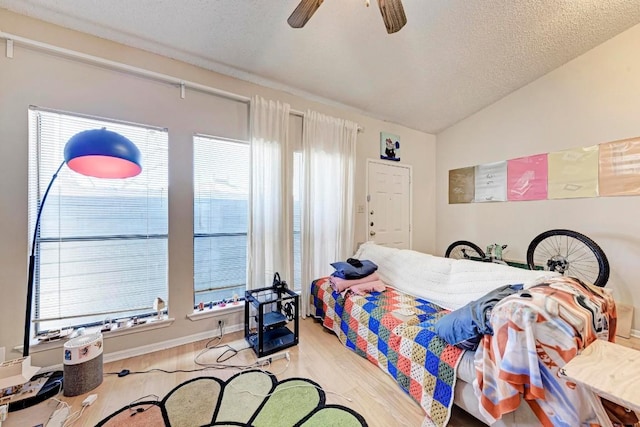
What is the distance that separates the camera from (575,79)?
2922 millimetres

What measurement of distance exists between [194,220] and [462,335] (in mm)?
2377

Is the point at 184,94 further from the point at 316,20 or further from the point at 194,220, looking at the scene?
the point at 316,20

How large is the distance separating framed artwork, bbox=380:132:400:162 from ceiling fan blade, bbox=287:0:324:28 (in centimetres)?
236

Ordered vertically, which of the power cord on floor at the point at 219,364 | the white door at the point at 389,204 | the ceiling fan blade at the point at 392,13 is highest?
the ceiling fan blade at the point at 392,13

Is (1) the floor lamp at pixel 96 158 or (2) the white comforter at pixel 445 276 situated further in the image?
→ (2) the white comforter at pixel 445 276

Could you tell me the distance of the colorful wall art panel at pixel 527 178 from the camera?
3.21m

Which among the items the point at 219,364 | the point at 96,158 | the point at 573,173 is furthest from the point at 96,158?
the point at 573,173

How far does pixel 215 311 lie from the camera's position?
99.6 inches

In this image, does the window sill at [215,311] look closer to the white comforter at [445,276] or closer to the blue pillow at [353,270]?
the blue pillow at [353,270]

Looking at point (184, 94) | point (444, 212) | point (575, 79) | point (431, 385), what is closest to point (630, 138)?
point (575, 79)

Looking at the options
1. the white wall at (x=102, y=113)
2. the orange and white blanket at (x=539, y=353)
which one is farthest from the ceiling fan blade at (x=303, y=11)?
the orange and white blanket at (x=539, y=353)

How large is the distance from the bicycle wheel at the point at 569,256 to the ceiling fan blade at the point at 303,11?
136 inches

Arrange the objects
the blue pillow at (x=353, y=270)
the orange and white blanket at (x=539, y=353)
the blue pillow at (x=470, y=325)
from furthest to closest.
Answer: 1. the blue pillow at (x=353, y=270)
2. the blue pillow at (x=470, y=325)
3. the orange and white blanket at (x=539, y=353)

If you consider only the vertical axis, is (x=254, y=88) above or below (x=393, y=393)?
above
